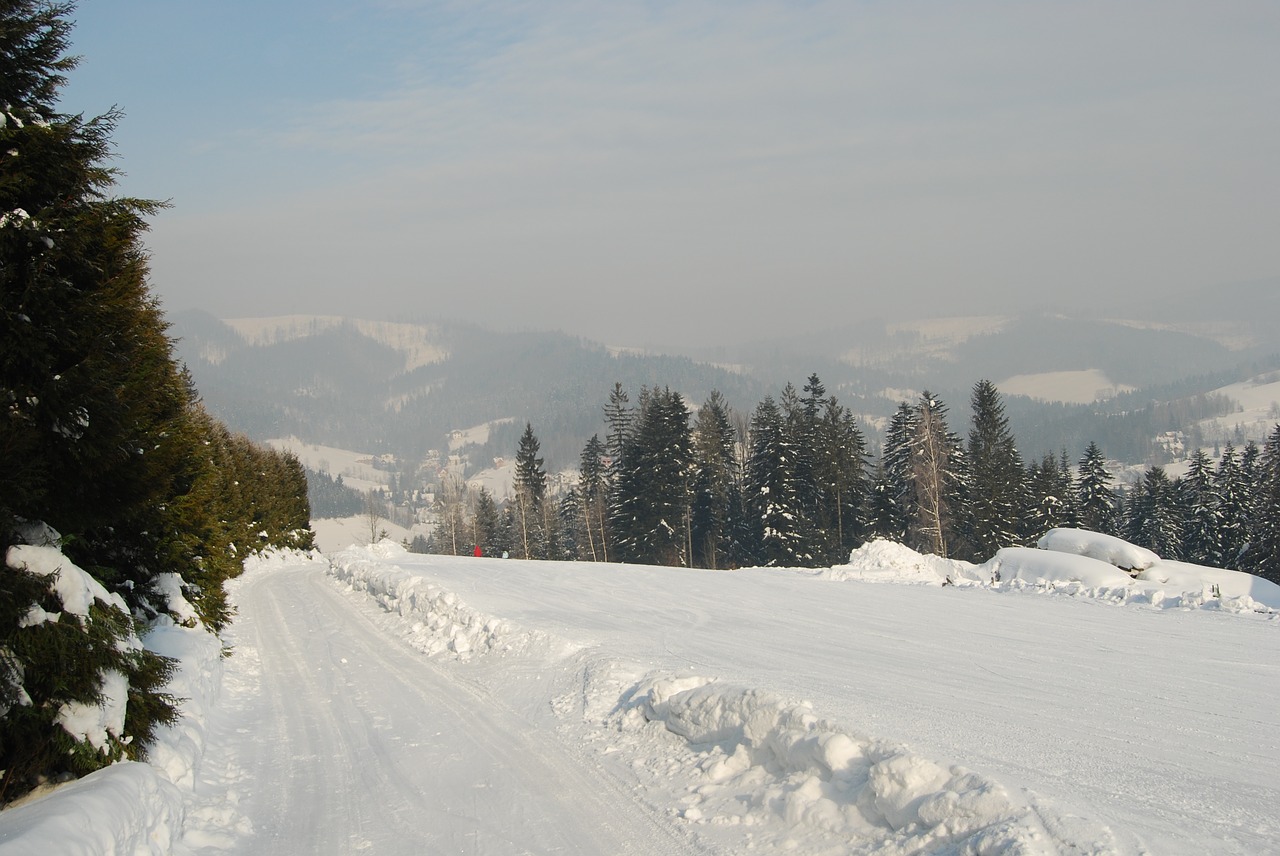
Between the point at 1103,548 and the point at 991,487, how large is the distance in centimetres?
3191

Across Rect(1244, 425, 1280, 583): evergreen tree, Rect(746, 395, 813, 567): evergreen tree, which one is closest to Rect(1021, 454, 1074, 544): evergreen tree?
Rect(1244, 425, 1280, 583): evergreen tree

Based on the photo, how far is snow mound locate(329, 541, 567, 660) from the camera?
14.4m

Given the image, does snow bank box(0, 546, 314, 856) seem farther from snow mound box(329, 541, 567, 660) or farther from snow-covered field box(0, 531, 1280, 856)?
snow mound box(329, 541, 567, 660)

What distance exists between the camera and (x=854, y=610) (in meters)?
17.1

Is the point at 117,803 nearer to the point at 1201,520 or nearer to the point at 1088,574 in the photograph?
the point at 1088,574

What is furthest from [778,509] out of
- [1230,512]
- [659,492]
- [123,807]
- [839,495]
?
[123,807]

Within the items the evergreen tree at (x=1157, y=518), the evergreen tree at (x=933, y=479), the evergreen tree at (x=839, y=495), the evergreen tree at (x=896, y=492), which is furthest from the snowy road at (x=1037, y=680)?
the evergreen tree at (x=1157, y=518)

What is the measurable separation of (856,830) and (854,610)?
38.9 ft

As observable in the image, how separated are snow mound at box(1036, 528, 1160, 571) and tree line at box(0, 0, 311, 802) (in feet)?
66.8

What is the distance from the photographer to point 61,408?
682 cm

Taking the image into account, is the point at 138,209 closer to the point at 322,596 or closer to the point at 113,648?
the point at 113,648

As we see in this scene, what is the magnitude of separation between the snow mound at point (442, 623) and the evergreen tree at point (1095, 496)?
5517cm

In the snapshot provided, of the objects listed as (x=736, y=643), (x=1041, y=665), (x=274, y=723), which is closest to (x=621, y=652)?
(x=736, y=643)

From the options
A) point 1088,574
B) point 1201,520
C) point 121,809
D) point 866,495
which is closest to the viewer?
point 121,809
